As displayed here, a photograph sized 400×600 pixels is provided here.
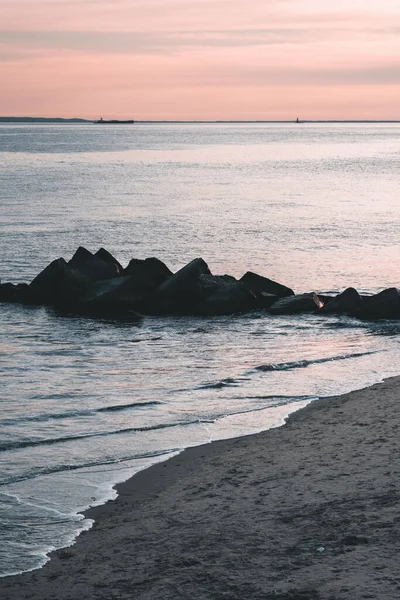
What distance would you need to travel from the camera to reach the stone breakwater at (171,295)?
69.8 feet

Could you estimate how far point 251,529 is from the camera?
8.00 meters

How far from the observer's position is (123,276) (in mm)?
22484

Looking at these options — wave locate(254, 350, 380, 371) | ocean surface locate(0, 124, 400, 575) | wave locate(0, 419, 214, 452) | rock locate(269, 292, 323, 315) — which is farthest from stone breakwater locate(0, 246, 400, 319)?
wave locate(0, 419, 214, 452)

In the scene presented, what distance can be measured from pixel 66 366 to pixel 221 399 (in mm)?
3638

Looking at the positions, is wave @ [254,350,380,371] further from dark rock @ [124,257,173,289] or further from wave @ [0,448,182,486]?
dark rock @ [124,257,173,289]

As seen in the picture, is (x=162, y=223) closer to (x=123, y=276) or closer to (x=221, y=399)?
→ (x=123, y=276)

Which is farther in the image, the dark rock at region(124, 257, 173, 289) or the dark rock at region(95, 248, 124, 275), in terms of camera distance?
the dark rock at region(95, 248, 124, 275)

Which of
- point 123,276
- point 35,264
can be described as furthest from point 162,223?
point 123,276

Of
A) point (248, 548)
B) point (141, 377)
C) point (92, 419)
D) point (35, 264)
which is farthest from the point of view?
point (35, 264)

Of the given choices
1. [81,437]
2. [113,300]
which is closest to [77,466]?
[81,437]

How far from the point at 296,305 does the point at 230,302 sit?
1506 millimetres

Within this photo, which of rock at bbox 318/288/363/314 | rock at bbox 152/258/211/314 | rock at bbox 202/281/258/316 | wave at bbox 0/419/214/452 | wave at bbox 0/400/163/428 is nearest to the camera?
wave at bbox 0/419/214/452

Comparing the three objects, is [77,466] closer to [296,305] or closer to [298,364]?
[298,364]

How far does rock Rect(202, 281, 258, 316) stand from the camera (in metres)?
21.5
